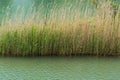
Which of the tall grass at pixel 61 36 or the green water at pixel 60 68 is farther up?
the tall grass at pixel 61 36

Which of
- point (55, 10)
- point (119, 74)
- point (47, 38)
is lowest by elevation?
point (119, 74)

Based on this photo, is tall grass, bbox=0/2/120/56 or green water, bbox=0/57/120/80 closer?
green water, bbox=0/57/120/80

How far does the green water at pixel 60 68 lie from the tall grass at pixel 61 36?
0.24 metres

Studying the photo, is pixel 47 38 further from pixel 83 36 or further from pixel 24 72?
pixel 24 72

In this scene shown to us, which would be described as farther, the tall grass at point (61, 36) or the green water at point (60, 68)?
the tall grass at point (61, 36)

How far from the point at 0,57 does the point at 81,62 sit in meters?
1.47

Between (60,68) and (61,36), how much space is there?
1.01 metres

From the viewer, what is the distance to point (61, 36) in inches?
294

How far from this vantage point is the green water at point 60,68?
6148mm

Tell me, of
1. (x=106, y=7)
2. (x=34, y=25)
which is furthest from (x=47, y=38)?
(x=106, y=7)

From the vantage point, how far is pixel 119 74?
20.7ft

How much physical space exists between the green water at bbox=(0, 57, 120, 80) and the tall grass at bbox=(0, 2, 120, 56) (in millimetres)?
236

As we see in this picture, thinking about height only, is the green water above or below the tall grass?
below

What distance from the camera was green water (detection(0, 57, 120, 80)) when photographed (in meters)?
6.15
